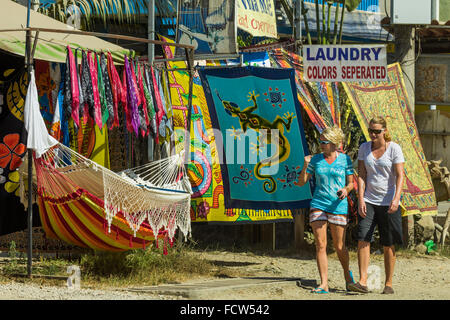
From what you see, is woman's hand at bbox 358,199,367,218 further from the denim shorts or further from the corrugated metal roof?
the corrugated metal roof

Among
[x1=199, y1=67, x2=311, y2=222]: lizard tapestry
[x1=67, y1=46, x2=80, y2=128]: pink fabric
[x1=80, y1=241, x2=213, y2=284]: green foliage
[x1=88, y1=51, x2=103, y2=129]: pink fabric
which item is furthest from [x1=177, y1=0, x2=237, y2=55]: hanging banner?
[x1=80, y1=241, x2=213, y2=284]: green foliage

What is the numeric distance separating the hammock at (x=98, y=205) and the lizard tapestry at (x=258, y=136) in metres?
1.66

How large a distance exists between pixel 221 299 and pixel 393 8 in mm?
6140

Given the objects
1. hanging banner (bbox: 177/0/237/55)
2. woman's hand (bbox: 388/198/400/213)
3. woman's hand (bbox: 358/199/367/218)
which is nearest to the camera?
woman's hand (bbox: 388/198/400/213)

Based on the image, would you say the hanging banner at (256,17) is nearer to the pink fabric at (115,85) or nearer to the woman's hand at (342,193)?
the pink fabric at (115,85)

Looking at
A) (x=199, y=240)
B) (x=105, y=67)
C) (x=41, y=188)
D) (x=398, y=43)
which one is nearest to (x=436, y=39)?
(x=398, y=43)

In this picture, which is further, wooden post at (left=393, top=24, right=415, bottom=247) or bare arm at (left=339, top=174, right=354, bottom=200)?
wooden post at (left=393, top=24, right=415, bottom=247)

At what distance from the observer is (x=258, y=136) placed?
32.0ft

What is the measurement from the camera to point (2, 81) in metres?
8.86

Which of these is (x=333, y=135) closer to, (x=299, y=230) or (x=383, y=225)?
(x=383, y=225)

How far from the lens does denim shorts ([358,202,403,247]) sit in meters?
7.77

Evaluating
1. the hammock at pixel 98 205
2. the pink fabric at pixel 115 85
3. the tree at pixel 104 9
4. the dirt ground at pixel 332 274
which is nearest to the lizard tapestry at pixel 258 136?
the dirt ground at pixel 332 274

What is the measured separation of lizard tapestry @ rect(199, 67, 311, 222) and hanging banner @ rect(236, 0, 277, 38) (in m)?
0.90

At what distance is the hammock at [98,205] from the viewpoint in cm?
768
